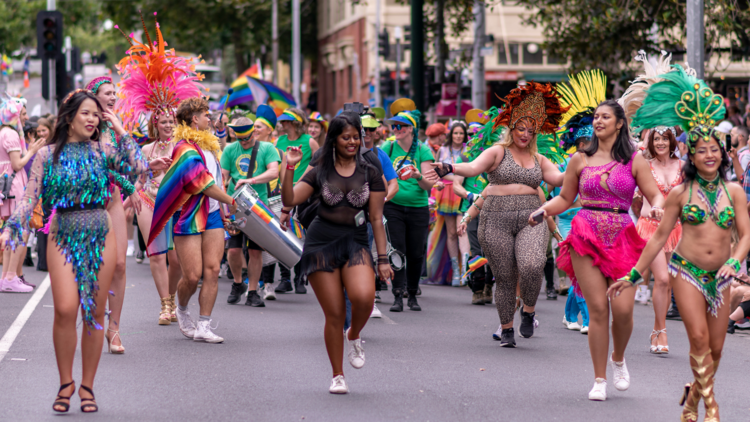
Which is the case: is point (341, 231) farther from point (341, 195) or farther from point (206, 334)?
point (206, 334)

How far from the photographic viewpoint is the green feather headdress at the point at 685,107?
5.80m

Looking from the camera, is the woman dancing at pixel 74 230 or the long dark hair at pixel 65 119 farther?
the long dark hair at pixel 65 119

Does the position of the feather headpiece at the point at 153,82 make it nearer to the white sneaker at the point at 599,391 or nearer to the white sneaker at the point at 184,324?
the white sneaker at the point at 184,324

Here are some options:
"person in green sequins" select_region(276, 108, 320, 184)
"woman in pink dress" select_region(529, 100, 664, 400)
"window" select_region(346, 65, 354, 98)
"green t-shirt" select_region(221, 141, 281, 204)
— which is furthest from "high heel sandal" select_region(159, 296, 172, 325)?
"window" select_region(346, 65, 354, 98)

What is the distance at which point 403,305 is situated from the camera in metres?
11.1

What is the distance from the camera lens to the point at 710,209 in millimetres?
5680

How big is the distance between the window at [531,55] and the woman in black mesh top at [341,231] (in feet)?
107

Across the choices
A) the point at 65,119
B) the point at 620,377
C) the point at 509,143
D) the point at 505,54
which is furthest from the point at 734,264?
the point at 505,54

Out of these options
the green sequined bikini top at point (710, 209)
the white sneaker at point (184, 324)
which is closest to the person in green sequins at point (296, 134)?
the white sneaker at point (184, 324)

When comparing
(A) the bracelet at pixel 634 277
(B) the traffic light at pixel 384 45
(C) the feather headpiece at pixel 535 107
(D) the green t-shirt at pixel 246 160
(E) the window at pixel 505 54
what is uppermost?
(E) the window at pixel 505 54

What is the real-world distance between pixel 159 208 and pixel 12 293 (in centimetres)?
412

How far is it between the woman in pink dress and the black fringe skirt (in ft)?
4.52

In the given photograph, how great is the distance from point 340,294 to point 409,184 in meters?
4.28

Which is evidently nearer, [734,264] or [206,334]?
[734,264]
